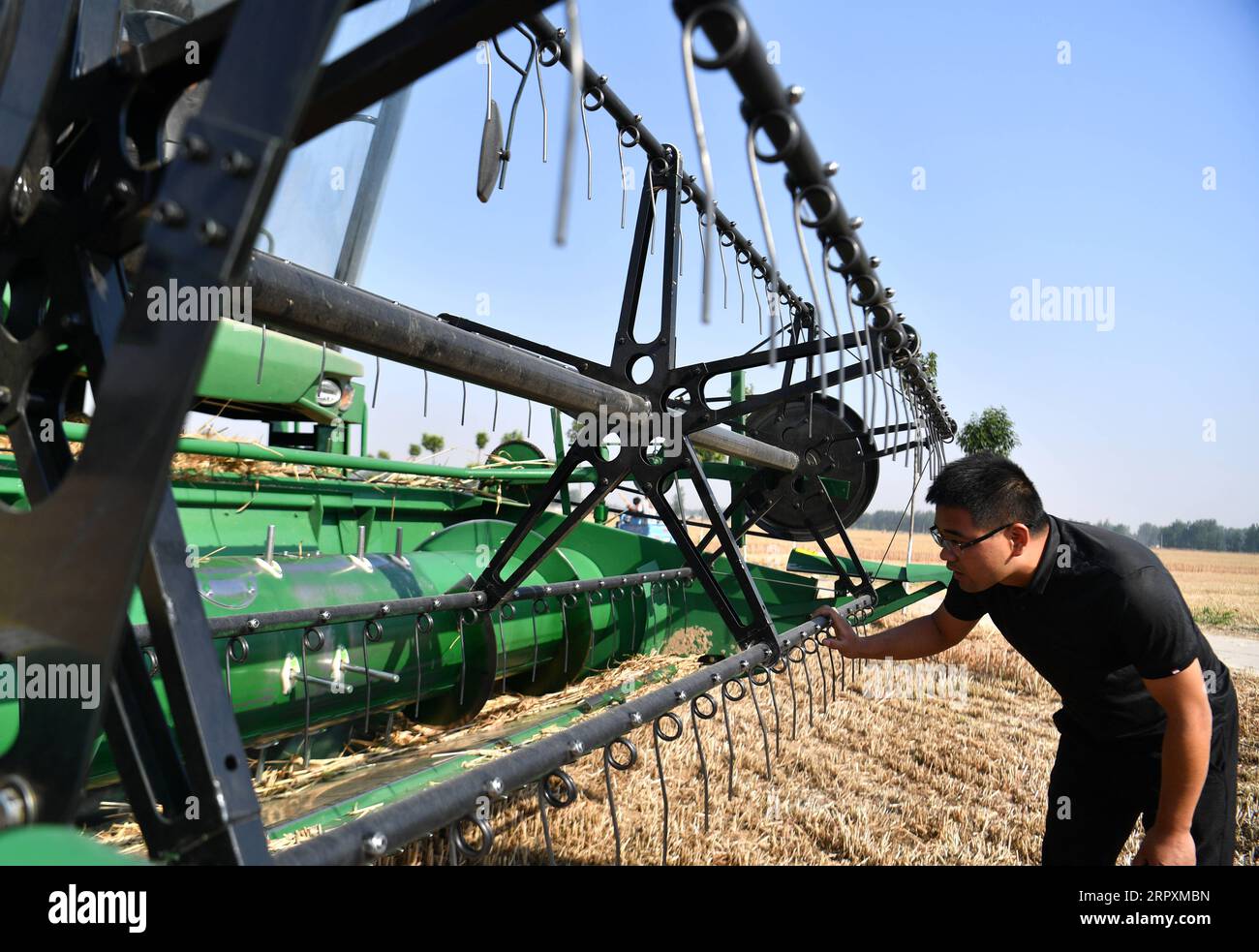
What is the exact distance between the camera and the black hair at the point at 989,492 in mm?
2275

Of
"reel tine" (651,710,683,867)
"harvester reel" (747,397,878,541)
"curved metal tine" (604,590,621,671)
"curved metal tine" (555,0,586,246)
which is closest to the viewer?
"curved metal tine" (555,0,586,246)

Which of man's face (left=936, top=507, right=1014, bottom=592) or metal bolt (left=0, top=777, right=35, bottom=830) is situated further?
man's face (left=936, top=507, right=1014, bottom=592)

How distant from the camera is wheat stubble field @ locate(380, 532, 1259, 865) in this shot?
9.48ft

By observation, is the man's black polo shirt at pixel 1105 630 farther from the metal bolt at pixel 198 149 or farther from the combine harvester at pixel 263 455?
the metal bolt at pixel 198 149

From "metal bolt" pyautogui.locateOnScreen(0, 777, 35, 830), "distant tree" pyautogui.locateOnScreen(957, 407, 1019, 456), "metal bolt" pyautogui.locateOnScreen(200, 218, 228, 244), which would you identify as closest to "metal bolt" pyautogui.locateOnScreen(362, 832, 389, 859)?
"metal bolt" pyautogui.locateOnScreen(0, 777, 35, 830)

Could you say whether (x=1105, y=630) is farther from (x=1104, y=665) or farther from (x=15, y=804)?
(x=15, y=804)

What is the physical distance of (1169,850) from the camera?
2025mm

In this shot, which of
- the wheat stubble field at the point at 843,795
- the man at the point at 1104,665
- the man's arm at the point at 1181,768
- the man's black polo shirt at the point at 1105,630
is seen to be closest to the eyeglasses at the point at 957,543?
the man at the point at 1104,665

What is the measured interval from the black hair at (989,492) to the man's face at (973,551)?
0.8 inches

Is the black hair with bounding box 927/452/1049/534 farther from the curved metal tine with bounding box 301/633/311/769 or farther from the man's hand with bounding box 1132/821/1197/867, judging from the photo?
the curved metal tine with bounding box 301/633/311/769

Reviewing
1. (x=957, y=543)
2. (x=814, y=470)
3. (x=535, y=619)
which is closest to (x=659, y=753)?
(x=957, y=543)
